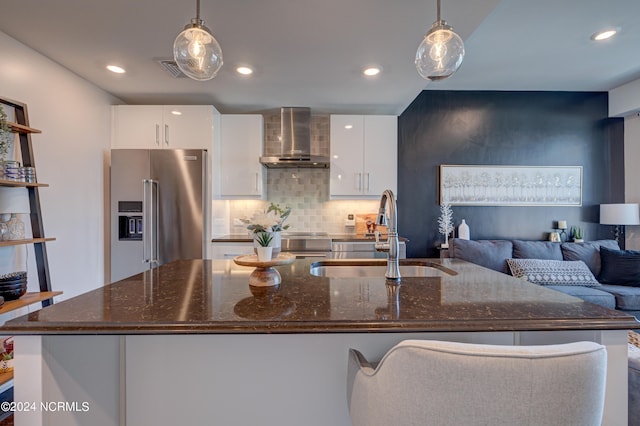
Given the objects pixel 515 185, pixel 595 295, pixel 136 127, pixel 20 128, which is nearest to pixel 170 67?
pixel 136 127

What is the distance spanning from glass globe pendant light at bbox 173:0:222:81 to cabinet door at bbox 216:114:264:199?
196cm

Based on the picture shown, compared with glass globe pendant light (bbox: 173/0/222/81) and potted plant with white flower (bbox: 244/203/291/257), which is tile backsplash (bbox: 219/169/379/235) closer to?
glass globe pendant light (bbox: 173/0/222/81)

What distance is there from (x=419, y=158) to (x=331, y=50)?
6.34ft

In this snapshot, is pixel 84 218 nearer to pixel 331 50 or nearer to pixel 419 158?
pixel 331 50

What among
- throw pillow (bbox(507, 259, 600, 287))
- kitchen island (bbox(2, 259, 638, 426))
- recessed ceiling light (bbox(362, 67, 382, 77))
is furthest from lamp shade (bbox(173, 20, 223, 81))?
throw pillow (bbox(507, 259, 600, 287))

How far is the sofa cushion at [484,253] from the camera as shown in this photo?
123 inches

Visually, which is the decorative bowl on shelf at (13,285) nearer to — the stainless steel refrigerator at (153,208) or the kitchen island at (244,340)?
the stainless steel refrigerator at (153,208)

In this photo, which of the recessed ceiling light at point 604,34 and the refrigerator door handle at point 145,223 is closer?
the recessed ceiling light at point 604,34

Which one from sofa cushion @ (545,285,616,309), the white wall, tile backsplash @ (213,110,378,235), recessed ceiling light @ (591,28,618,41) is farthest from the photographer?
tile backsplash @ (213,110,378,235)

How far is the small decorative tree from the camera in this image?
3510mm

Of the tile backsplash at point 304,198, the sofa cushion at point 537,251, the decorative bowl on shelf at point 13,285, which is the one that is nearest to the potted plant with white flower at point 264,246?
the decorative bowl on shelf at point 13,285

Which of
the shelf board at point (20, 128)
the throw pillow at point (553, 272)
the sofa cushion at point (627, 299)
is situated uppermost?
the shelf board at point (20, 128)

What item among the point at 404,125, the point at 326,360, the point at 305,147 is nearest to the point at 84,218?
the point at 305,147

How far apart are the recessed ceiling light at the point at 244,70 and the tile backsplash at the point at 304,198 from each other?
44.9 inches
